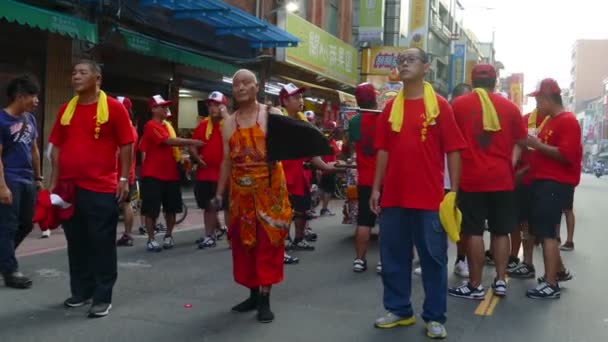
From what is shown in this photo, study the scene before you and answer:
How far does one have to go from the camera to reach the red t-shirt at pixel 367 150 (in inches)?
281

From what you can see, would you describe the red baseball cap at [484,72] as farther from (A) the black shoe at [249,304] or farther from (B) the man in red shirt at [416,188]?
(A) the black shoe at [249,304]

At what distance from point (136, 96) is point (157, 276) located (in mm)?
9180

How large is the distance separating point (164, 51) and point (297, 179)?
5948 millimetres

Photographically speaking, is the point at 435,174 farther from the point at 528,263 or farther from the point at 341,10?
the point at 341,10

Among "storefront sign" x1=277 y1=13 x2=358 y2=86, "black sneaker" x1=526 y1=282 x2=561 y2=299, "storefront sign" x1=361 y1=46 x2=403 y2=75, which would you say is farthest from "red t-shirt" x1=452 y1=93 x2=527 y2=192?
"storefront sign" x1=361 y1=46 x2=403 y2=75

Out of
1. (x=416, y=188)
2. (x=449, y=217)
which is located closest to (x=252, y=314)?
(x=416, y=188)

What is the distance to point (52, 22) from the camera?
9.39 metres

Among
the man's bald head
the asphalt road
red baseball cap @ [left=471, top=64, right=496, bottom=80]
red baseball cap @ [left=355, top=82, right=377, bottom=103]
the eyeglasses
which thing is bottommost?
the asphalt road

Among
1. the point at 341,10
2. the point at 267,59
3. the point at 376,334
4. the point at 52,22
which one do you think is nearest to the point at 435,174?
the point at 376,334

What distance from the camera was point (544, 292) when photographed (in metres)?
5.97

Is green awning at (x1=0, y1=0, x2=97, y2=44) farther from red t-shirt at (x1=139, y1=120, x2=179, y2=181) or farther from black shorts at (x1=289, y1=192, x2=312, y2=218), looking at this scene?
black shorts at (x1=289, y1=192, x2=312, y2=218)

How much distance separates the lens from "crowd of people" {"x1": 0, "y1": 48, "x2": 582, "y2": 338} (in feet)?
15.3

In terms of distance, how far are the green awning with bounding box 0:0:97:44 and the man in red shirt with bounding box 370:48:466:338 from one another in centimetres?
606

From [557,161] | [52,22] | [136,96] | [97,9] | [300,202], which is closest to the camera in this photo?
[557,161]
